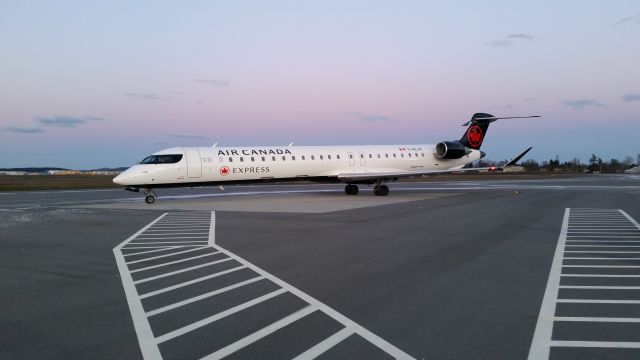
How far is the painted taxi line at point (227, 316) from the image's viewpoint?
4.63 metres

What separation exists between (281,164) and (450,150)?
32.5 ft

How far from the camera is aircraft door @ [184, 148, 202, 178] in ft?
76.1

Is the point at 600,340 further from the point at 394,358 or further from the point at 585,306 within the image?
the point at 394,358

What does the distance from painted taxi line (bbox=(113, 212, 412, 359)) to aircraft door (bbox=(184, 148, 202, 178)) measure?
46.2 ft

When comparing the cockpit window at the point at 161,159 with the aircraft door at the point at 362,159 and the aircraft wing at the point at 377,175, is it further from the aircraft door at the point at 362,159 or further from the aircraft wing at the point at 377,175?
the aircraft door at the point at 362,159

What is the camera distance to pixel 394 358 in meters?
4.43

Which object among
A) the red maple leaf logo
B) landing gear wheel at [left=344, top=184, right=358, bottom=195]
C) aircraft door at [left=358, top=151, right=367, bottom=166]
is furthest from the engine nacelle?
landing gear wheel at [left=344, top=184, right=358, bottom=195]

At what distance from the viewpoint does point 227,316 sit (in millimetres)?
5617

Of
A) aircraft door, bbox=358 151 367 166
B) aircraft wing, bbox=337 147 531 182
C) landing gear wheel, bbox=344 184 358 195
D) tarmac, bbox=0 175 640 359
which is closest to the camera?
tarmac, bbox=0 175 640 359

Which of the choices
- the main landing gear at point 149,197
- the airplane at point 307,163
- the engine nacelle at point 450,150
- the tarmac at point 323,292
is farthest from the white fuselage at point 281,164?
the tarmac at point 323,292

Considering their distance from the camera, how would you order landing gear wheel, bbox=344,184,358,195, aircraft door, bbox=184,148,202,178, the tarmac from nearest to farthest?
the tarmac, aircraft door, bbox=184,148,202,178, landing gear wheel, bbox=344,184,358,195

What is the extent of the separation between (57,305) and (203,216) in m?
10.9

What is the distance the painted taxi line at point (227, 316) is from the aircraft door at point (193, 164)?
14.1 meters

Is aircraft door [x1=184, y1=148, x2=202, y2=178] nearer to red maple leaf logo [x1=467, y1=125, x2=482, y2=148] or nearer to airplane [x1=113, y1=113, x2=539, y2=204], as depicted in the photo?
airplane [x1=113, y1=113, x2=539, y2=204]
